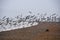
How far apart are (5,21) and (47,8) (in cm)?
51

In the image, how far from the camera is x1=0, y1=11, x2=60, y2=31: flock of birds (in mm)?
1429

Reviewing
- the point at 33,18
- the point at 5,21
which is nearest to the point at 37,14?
the point at 33,18

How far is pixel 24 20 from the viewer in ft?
4.80

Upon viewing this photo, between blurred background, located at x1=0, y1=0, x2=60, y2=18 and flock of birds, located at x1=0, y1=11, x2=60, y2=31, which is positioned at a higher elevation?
blurred background, located at x1=0, y1=0, x2=60, y2=18

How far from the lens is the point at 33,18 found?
4.81 ft

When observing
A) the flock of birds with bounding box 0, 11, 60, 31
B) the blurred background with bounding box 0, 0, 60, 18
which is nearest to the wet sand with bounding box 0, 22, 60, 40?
the flock of birds with bounding box 0, 11, 60, 31

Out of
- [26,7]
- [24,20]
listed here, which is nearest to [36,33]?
[24,20]

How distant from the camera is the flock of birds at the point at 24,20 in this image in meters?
1.43

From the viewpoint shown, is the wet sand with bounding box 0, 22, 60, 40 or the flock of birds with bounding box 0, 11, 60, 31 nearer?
the wet sand with bounding box 0, 22, 60, 40

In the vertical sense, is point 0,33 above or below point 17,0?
below

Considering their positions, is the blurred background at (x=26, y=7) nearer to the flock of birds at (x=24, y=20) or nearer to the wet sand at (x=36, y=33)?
the flock of birds at (x=24, y=20)

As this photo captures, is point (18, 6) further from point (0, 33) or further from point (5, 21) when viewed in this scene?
point (0, 33)

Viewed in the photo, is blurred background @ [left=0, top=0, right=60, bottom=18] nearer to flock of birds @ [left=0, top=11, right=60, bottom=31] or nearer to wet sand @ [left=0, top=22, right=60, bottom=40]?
flock of birds @ [left=0, top=11, right=60, bottom=31]

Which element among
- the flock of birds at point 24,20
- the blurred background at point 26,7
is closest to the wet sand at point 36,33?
the flock of birds at point 24,20
